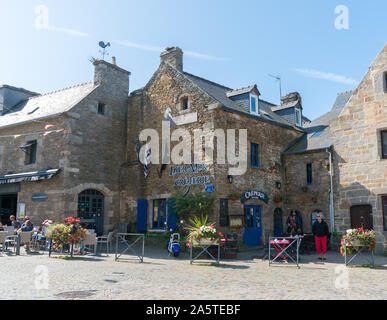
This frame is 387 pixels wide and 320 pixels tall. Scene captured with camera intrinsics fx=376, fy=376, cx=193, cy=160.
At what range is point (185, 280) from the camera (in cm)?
736

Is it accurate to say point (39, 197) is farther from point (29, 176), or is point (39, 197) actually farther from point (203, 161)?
point (203, 161)

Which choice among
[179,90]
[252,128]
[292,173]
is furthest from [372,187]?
[179,90]

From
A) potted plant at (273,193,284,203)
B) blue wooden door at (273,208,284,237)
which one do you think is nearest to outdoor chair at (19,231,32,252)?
potted plant at (273,193,284,203)

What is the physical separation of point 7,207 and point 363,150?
15.9 meters

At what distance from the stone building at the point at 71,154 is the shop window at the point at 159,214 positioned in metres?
2.05

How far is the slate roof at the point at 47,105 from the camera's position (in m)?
16.5

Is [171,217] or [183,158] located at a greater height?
[183,158]

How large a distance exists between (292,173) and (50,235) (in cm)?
1032

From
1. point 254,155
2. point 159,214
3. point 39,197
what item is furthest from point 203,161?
point 39,197

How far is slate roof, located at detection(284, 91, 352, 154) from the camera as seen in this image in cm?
1591

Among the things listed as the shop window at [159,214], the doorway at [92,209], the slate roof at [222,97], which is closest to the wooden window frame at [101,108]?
the doorway at [92,209]

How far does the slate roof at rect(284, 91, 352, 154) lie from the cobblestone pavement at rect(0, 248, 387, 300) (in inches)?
248

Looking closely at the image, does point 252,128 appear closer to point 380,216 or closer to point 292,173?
point 292,173
